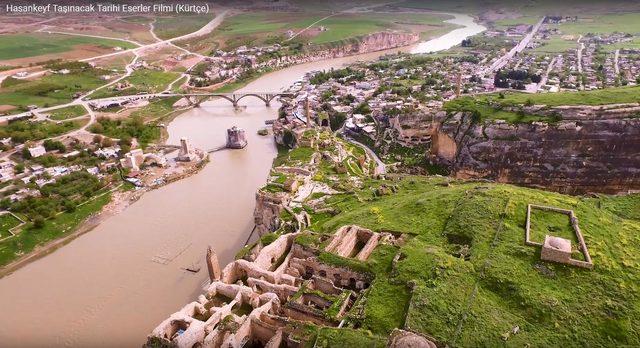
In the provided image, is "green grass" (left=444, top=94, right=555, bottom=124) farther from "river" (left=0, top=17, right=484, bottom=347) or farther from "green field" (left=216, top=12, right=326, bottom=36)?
"green field" (left=216, top=12, right=326, bottom=36)

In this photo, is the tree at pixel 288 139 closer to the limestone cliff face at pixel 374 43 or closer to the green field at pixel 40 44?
the limestone cliff face at pixel 374 43

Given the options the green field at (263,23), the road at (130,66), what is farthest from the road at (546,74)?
the green field at (263,23)

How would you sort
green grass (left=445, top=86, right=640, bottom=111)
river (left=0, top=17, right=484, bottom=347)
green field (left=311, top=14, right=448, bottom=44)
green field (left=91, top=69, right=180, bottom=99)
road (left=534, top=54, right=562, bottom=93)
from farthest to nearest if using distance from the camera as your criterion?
1. green field (left=311, top=14, right=448, bottom=44)
2. green field (left=91, top=69, right=180, bottom=99)
3. road (left=534, top=54, right=562, bottom=93)
4. green grass (left=445, top=86, right=640, bottom=111)
5. river (left=0, top=17, right=484, bottom=347)

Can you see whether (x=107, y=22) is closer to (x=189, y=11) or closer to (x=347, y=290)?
(x=189, y=11)

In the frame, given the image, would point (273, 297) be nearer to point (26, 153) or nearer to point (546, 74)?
point (26, 153)

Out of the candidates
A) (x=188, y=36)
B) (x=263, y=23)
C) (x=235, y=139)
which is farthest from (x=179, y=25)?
(x=235, y=139)

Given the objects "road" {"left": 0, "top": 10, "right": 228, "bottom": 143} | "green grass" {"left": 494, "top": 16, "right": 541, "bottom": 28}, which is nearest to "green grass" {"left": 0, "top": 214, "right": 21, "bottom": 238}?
"road" {"left": 0, "top": 10, "right": 228, "bottom": 143}
